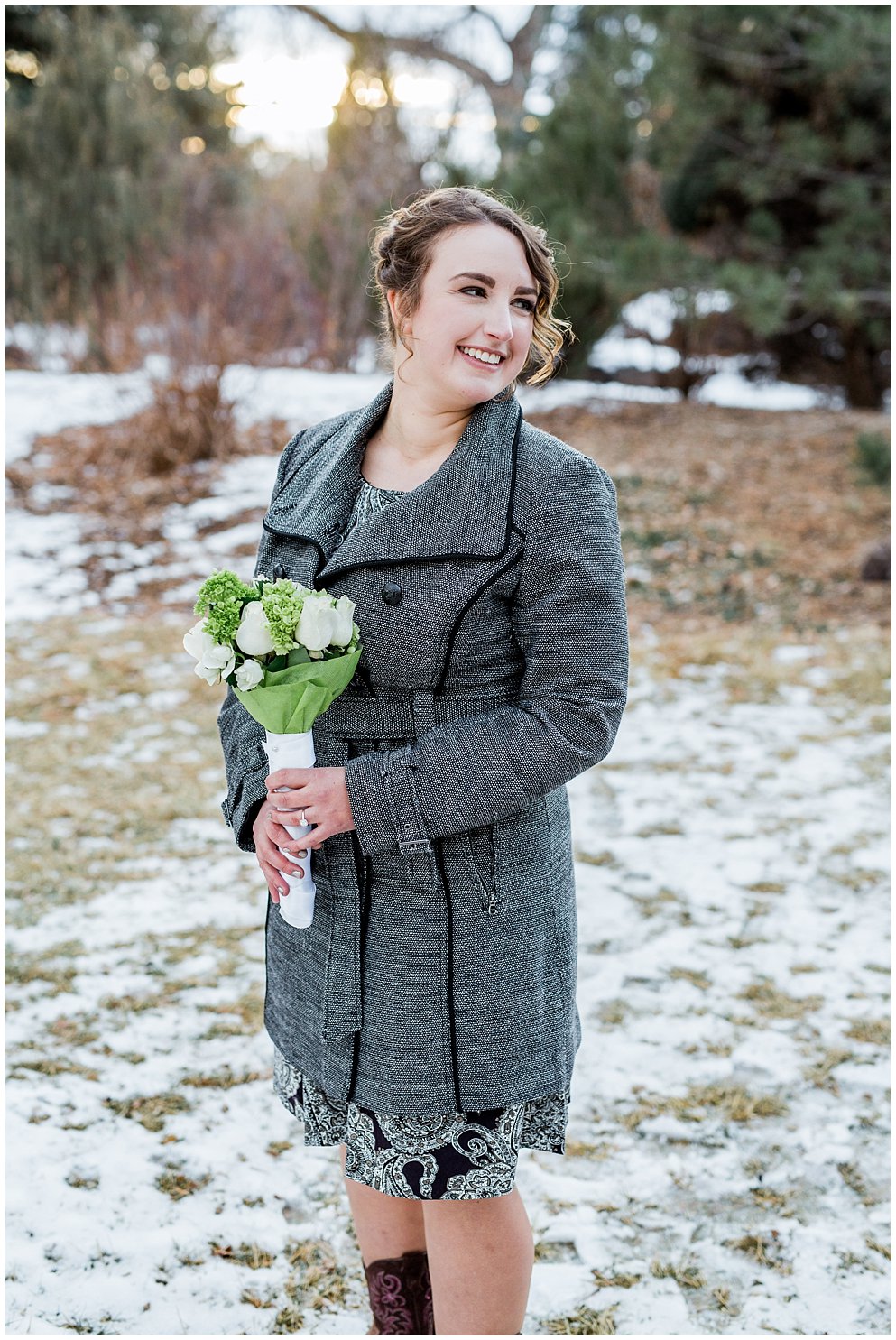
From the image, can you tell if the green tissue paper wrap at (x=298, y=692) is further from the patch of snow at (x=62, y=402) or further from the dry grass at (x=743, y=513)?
the patch of snow at (x=62, y=402)

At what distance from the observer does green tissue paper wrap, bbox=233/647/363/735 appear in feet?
4.94

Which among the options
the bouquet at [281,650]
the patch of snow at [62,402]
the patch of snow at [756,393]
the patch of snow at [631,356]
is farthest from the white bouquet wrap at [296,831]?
the patch of snow at [631,356]

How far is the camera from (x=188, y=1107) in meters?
2.81

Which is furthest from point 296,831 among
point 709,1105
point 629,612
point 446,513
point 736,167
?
point 736,167

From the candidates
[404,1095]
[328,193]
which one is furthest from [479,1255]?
[328,193]

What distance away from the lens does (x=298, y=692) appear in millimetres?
1516

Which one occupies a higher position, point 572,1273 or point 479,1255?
point 479,1255

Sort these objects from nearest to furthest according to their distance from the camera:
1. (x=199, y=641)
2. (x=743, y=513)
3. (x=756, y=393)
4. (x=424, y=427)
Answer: (x=199, y=641), (x=424, y=427), (x=743, y=513), (x=756, y=393)

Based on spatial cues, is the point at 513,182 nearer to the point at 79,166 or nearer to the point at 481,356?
the point at 79,166

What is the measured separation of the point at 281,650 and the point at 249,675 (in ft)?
0.20

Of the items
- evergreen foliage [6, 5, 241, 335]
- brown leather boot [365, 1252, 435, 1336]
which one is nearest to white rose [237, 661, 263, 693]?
brown leather boot [365, 1252, 435, 1336]

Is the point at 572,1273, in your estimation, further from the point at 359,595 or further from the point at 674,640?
the point at 674,640

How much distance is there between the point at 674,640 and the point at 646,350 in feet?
22.1

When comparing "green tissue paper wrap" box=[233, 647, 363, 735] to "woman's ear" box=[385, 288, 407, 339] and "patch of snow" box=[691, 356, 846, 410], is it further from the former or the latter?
"patch of snow" box=[691, 356, 846, 410]
